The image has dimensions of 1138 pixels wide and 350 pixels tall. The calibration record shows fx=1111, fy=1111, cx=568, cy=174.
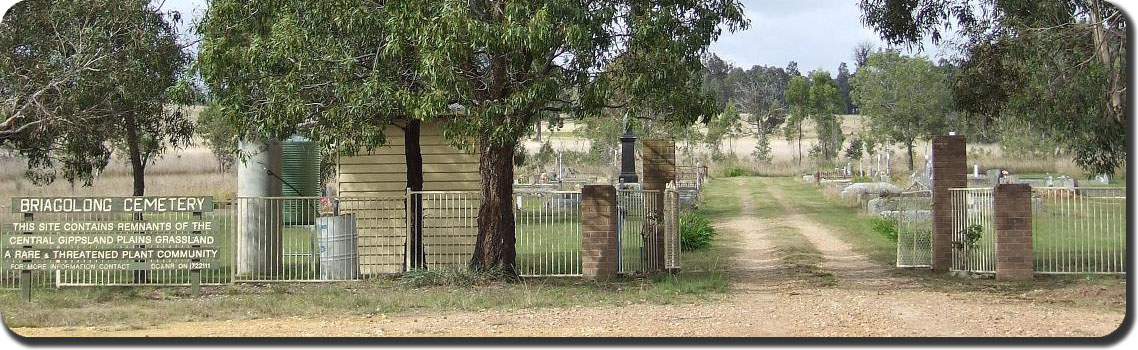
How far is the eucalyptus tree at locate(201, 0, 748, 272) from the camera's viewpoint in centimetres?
1212

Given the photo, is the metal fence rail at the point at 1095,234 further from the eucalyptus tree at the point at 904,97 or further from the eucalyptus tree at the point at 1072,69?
the eucalyptus tree at the point at 904,97

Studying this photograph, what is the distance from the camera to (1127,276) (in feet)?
40.5

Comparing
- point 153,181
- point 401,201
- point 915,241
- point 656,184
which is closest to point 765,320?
point 656,184

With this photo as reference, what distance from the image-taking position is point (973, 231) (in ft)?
49.2

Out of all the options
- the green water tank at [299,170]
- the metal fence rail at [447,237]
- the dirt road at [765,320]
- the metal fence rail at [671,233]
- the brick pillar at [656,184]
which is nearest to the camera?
the dirt road at [765,320]

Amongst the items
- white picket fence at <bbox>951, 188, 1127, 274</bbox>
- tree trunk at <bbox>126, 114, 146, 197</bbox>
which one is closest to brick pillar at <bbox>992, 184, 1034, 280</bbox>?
white picket fence at <bbox>951, 188, 1127, 274</bbox>

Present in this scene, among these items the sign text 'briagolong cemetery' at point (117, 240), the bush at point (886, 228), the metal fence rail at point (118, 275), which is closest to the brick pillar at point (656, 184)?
the metal fence rail at point (118, 275)

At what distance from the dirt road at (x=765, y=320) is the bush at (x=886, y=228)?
26.1 feet

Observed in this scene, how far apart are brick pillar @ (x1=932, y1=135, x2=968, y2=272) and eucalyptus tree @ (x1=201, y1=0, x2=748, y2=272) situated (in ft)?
12.4

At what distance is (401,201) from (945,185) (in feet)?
25.2

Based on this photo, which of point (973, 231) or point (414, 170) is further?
point (414, 170)

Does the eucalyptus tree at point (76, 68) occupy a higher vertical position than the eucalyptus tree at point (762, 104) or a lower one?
lower

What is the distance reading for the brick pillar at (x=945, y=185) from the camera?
49.6 feet

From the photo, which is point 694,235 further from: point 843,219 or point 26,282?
point 26,282
